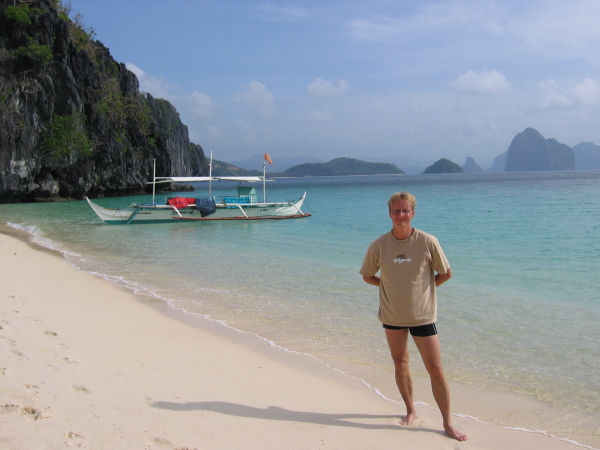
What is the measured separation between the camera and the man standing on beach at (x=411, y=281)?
3660mm

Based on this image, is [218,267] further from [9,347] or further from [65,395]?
[65,395]

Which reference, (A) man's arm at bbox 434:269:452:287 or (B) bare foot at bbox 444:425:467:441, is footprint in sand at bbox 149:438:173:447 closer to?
(B) bare foot at bbox 444:425:467:441

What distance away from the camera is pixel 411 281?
3.67 m

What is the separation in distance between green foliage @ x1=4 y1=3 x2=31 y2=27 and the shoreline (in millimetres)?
44069

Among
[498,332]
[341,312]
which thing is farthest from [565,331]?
[341,312]

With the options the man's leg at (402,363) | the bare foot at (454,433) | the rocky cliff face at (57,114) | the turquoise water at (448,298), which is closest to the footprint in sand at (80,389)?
the man's leg at (402,363)

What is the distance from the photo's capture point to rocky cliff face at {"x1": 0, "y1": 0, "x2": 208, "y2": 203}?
138ft

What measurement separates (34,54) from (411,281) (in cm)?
4720

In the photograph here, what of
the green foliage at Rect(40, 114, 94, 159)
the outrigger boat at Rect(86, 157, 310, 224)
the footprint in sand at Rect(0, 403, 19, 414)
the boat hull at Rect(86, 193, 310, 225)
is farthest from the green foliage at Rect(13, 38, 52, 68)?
the footprint in sand at Rect(0, 403, 19, 414)

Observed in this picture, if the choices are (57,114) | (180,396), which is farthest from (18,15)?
(180,396)

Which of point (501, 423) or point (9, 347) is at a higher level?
point (9, 347)

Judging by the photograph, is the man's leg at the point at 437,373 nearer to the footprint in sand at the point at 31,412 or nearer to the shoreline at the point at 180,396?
the shoreline at the point at 180,396

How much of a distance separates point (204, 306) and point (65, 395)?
4.67 metres

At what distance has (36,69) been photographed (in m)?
43.4
